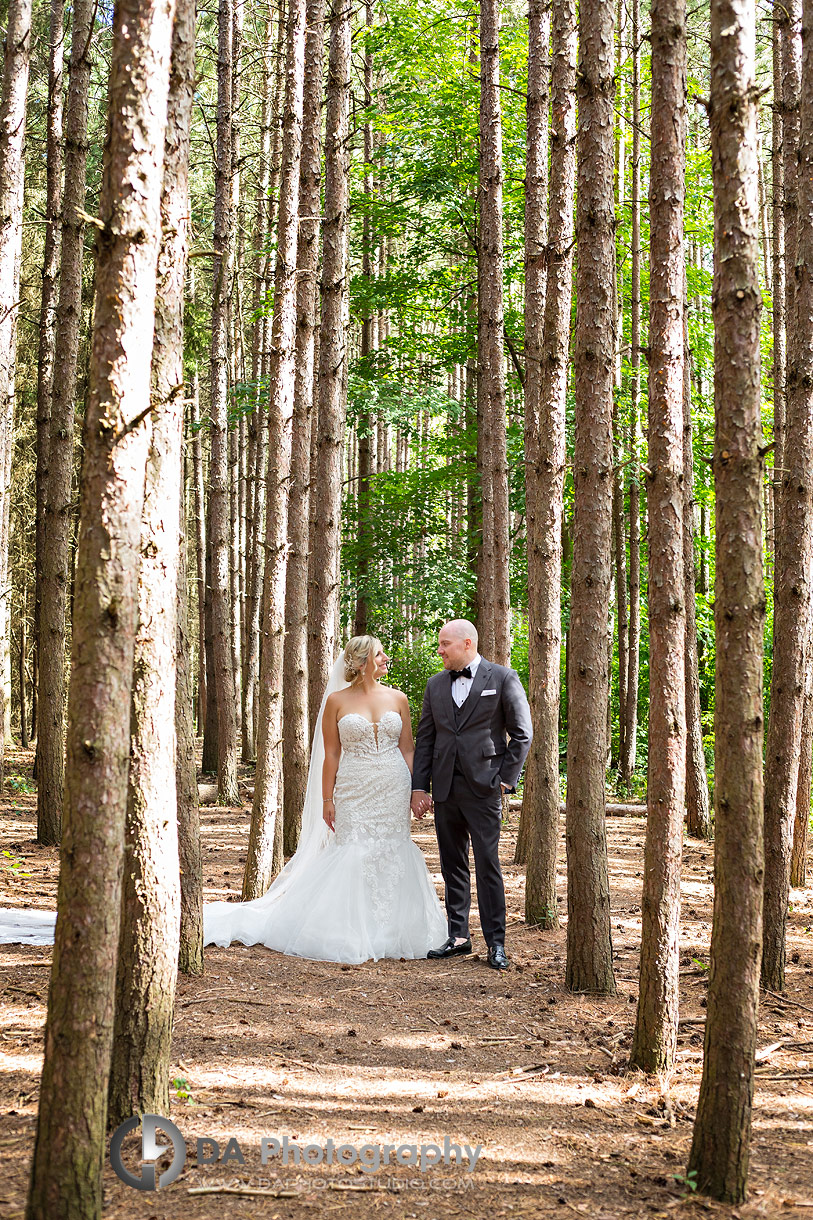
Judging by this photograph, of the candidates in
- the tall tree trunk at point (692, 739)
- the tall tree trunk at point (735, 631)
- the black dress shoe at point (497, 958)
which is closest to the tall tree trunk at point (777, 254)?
the tall tree trunk at point (692, 739)

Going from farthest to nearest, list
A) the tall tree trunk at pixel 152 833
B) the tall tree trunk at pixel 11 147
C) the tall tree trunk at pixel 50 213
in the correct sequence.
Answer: the tall tree trunk at pixel 50 213, the tall tree trunk at pixel 11 147, the tall tree trunk at pixel 152 833

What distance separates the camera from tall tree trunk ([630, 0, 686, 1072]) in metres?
4.67

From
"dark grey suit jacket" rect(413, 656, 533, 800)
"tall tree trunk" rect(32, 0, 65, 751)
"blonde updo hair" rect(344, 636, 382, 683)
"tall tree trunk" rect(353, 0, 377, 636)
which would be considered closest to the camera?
"dark grey suit jacket" rect(413, 656, 533, 800)

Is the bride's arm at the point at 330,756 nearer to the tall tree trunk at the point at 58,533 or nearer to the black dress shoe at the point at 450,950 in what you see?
the black dress shoe at the point at 450,950

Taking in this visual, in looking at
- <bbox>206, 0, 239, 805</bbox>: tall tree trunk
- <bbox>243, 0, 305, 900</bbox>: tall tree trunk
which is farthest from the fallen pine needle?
<bbox>206, 0, 239, 805</bbox>: tall tree trunk

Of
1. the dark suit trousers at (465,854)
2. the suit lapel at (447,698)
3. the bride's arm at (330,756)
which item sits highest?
the suit lapel at (447,698)

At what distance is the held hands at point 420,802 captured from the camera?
7188 mm

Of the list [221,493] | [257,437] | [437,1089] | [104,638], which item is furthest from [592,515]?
[257,437]

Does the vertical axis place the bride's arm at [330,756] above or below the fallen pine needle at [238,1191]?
above

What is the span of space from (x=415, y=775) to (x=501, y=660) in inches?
166

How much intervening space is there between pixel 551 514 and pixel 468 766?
269 cm

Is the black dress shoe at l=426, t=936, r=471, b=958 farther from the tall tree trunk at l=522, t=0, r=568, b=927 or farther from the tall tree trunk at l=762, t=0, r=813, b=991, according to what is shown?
the tall tree trunk at l=762, t=0, r=813, b=991

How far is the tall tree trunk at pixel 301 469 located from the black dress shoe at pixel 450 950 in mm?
3060

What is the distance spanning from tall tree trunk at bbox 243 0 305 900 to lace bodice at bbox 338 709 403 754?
3.28 feet
